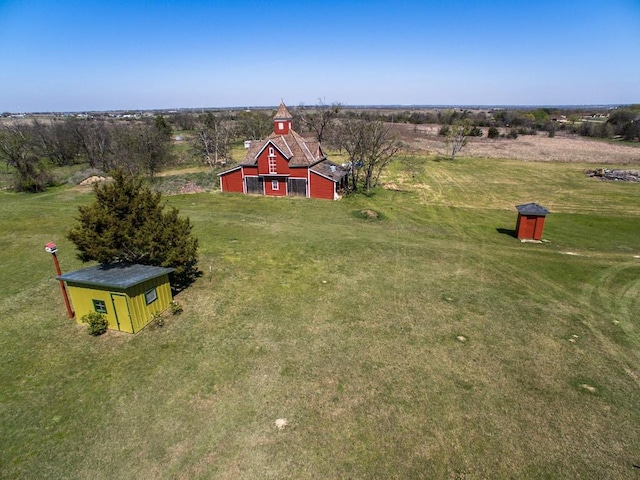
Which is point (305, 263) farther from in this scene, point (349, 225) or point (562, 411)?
point (562, 411)

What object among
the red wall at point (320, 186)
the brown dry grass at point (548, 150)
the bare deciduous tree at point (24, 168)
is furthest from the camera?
the brown dry grass at point (548, 150)

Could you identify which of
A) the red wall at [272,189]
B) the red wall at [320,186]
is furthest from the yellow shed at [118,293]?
the red wall at [272,189]

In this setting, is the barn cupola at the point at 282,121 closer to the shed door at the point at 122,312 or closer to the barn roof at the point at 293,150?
the barn roof at the point at 293,150

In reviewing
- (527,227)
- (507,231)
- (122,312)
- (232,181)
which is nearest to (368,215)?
(507,231)

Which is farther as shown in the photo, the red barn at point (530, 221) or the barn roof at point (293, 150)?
the barn roof at point (293, 150)

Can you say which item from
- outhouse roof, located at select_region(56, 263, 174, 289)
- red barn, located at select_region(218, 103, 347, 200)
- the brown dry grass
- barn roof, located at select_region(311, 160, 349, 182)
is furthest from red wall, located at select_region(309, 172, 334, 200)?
the brown dry grass

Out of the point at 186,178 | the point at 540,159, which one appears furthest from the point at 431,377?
the point at 540,159

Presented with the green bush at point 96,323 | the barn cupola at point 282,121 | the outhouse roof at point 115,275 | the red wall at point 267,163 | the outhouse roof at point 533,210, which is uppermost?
the barn cupola at point 282,121
